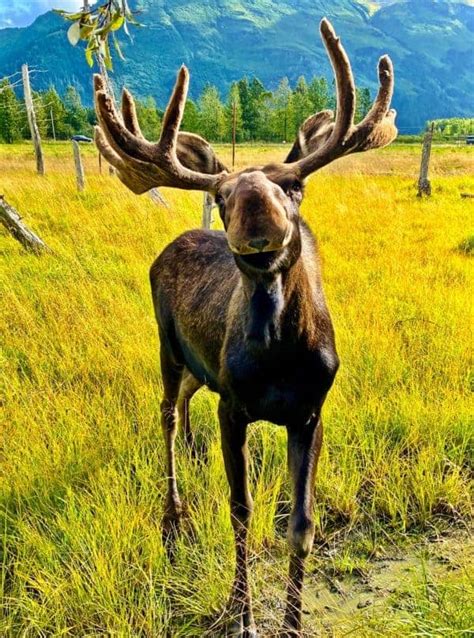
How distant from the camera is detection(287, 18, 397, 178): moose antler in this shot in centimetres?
225

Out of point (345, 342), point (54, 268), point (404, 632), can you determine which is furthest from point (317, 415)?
point (54, 268)

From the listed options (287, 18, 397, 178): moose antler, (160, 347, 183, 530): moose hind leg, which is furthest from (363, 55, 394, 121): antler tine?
(160, 347, 183, 530): moose hind leg

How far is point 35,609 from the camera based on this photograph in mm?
2441

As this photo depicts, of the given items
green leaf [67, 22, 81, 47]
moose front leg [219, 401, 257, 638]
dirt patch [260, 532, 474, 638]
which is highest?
green leaf [67, 22, 81, 47]

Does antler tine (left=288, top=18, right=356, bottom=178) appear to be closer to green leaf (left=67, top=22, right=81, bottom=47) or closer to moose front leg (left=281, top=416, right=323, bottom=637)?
green leaf (left=67, top=22, right=81, bottom=47)

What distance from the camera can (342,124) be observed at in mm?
2352

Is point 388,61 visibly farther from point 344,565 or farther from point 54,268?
point 54,268

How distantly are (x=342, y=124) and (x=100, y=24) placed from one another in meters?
0.99

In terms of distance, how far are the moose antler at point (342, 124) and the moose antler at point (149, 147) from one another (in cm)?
43

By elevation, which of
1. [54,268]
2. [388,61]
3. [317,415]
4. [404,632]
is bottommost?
[54,268]

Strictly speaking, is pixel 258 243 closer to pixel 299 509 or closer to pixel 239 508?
pixel 299 509

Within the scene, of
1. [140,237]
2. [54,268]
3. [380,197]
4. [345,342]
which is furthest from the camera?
[380,197]

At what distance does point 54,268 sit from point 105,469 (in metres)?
4.05

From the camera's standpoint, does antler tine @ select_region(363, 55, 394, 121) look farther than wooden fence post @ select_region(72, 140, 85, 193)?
No
